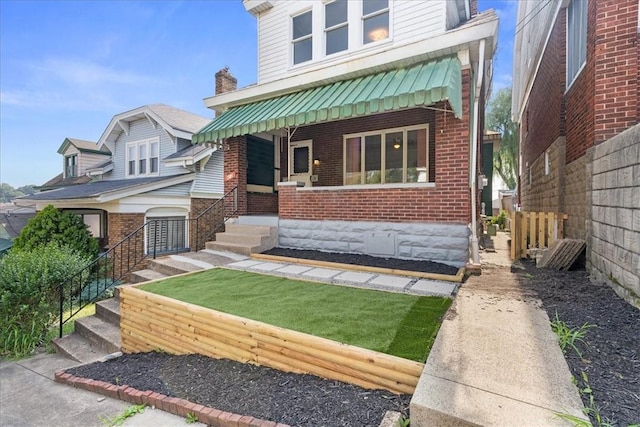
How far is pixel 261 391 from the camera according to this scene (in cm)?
305

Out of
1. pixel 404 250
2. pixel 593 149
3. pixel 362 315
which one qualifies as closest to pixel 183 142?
pixel 404 250

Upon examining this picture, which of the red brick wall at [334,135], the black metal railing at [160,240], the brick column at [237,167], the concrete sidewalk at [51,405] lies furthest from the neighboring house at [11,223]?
A: the red brick wall at [334,135]

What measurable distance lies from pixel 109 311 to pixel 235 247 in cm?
307

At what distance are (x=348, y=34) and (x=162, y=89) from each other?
102ft

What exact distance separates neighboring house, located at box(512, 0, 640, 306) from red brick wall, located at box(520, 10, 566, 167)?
29mm

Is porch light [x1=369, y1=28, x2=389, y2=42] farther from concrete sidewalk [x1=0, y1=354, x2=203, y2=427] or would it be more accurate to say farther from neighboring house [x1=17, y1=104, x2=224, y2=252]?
concrete sidewalk [x1=0, y1=354, x2=203, y2=427]

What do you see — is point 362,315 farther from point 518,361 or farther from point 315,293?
point 518,361

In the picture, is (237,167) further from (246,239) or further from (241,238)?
(246,239)

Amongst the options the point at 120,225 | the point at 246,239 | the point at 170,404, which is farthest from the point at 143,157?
the point at 170,404

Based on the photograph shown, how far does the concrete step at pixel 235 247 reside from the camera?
8102 millimetres

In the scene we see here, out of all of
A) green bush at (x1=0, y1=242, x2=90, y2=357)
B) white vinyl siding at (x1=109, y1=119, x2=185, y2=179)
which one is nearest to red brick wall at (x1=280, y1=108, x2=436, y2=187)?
green bush at (x1=0, y1=242, x2=90, y2=357)

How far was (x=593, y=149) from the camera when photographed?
5.05 m

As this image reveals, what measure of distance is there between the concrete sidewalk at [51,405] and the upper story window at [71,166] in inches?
765

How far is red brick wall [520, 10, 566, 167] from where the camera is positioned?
778 centimetres
